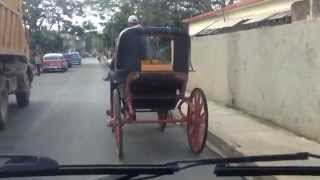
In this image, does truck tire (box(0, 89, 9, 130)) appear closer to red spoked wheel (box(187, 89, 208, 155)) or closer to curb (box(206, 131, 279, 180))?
curb (box(206, 131, 279, 180))

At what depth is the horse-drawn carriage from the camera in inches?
398

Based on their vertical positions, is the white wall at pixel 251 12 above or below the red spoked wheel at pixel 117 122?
above

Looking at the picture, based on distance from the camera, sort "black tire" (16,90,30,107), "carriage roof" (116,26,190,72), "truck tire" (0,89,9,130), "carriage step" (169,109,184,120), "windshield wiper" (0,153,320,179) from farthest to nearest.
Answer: "black tire" (16,90,30,107) < "truck tire" (0,89,9,130) < "carriage step" (169,109,184,120) < "carriage roof" (116,26,190,72) < "windshield wiper" (0,153,320,179)

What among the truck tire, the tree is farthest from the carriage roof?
the tree

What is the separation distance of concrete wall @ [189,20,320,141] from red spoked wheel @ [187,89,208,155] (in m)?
1.66

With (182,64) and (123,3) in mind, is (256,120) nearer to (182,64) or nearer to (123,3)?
(182,64)

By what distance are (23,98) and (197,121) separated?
9.12m

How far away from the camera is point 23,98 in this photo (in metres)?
17.9

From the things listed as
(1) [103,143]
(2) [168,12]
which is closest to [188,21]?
(2) [168,12]

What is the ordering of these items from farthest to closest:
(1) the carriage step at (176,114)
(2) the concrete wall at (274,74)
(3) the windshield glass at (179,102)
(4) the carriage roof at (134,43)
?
1. (1) the carriage step at (176,114)
2. (4) the carriage roof at (134,43)
3. (2) the concrete wall at (274,74)
4. (3) the windshield glass at (179,102)

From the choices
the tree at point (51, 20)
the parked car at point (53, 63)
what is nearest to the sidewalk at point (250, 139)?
the parked car at point (53, 63)

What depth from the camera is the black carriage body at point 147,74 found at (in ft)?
33.9

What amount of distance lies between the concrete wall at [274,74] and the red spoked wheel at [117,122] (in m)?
2.86

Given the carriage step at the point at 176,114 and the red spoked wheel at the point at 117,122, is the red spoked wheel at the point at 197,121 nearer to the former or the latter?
the carriage step at the point at 176,114
